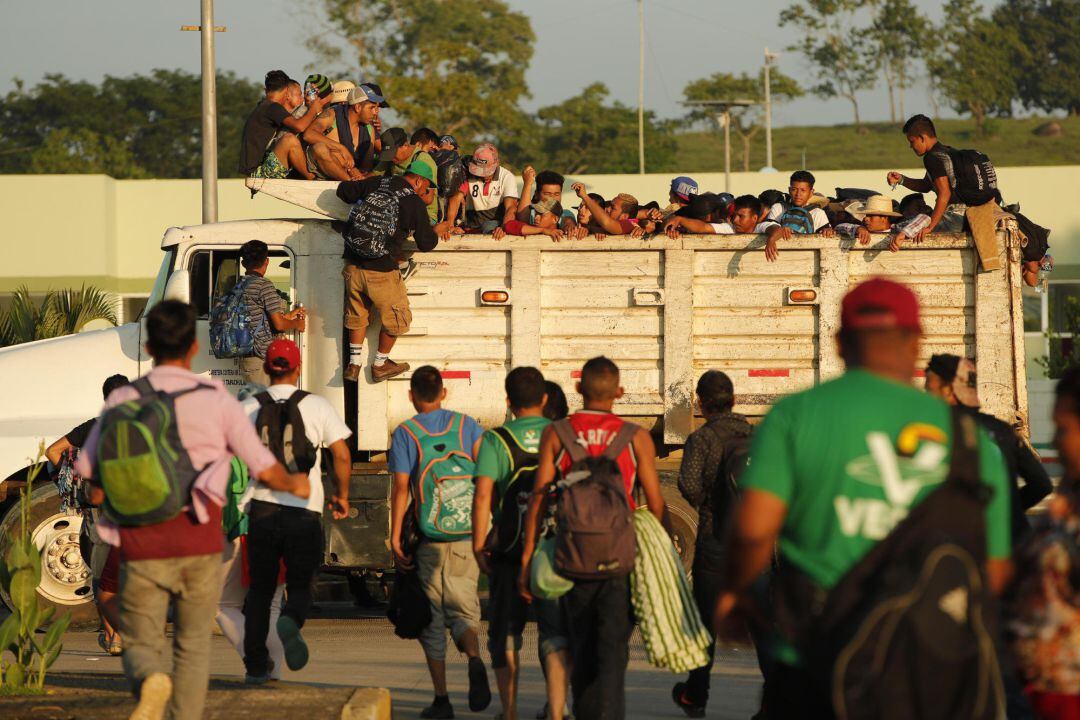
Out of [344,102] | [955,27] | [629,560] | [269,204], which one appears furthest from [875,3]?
[629,560]

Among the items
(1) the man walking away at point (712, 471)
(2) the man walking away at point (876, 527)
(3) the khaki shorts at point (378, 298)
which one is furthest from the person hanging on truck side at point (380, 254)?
(2) the man walking away at point (876, 527)

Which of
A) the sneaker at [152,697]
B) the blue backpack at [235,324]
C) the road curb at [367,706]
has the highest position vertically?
the blue backpack at [235,324]

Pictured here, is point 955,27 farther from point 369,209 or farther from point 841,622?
point 841,622

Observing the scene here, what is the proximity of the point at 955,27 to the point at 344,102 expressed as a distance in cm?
6601

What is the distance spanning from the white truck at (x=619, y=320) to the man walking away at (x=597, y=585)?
428cm

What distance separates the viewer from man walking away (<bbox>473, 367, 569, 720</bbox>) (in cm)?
645

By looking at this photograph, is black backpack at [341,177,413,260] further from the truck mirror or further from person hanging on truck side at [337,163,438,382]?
the truck mirror

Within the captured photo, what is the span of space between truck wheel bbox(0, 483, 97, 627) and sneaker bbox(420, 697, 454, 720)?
437cm

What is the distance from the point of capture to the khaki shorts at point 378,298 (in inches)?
405

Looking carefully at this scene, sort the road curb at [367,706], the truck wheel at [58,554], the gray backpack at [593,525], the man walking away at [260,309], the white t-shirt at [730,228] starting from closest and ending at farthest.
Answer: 1. the gray backpack at [593,525]
2. the road curb at [367,706]
3. the man walking away at [260,309]
4. the white t-shirt at [730,228]
5. the truck wheel at [58,554]

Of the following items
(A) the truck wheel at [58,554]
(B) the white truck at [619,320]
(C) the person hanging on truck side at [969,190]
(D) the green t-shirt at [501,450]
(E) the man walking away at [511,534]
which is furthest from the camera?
(A) the truck wheel at [58,554]

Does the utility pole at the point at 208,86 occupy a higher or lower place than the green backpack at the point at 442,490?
higher

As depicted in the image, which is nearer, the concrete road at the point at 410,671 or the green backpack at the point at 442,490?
the green backpack at the point at 442,490

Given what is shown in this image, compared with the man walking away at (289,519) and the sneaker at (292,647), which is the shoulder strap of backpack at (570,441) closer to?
the man walking away at (289,519)
